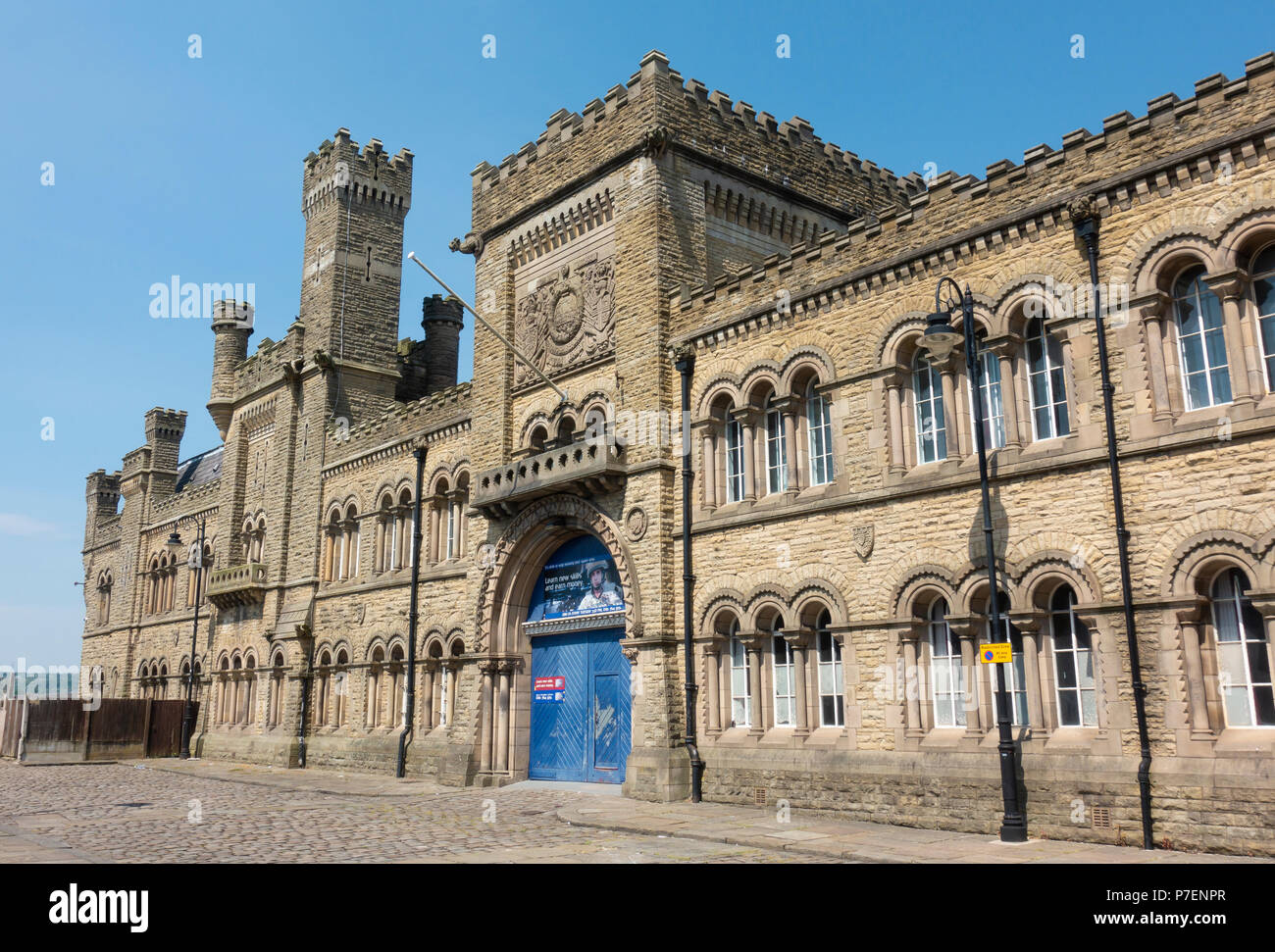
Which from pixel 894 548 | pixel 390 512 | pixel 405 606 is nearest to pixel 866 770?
pixel 894 548

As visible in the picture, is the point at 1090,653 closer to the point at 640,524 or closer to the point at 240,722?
the point at 640,524

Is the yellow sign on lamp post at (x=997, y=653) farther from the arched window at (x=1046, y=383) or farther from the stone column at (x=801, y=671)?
the stone column at (x=801, y=671)

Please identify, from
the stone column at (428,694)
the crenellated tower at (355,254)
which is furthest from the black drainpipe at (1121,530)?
the crenellated tower at (355,254)

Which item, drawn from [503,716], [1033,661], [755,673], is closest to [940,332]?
[1033,661]

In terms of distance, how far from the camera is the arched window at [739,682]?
19.2 meters

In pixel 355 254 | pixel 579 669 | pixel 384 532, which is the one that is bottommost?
pixel 579 669

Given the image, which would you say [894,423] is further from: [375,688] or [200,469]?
[200,469]

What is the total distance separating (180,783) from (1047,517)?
22.1 m

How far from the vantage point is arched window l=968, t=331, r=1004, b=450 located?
16031mm

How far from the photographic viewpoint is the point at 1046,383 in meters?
15.5

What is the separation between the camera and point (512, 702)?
24.0 metres

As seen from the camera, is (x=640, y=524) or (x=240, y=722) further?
(x=240, y=722)

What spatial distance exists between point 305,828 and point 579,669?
26.1 ft

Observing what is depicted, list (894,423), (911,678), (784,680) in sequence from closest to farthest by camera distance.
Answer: (911,678)
(894,423)
(784,680)
